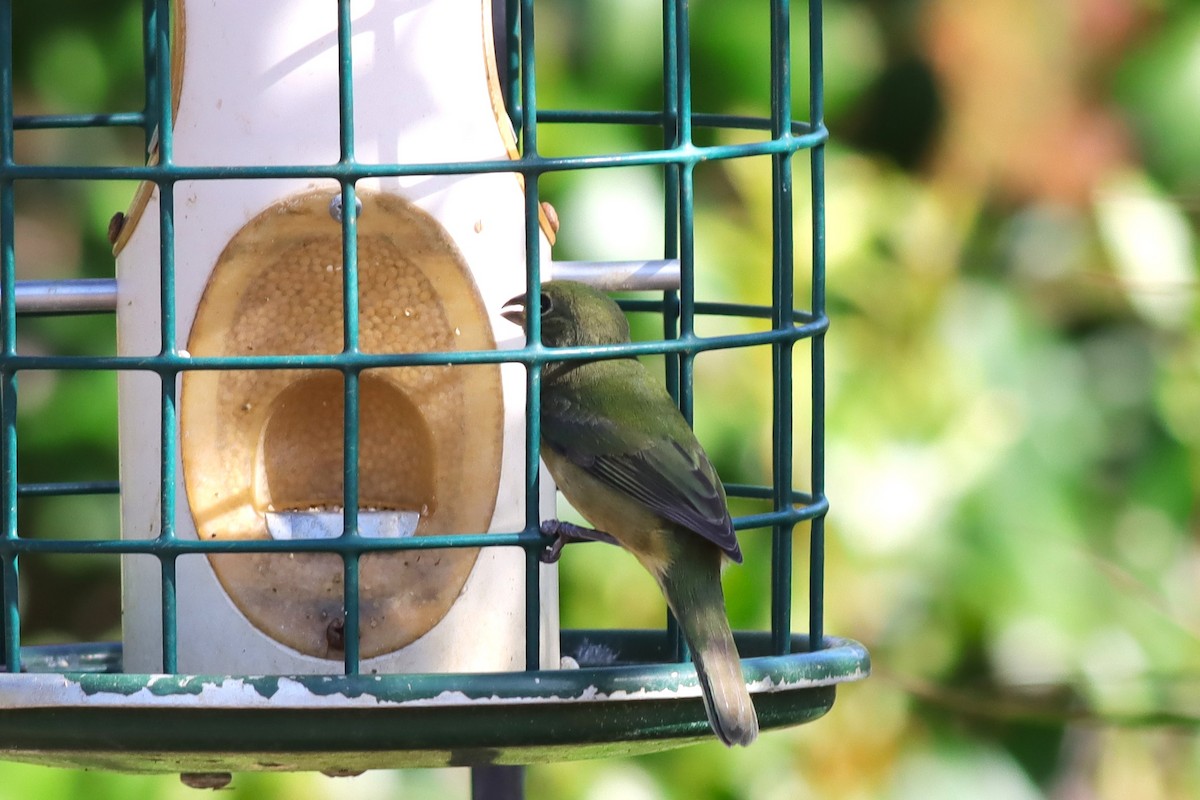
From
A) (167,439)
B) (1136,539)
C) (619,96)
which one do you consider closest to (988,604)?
(1136,539)

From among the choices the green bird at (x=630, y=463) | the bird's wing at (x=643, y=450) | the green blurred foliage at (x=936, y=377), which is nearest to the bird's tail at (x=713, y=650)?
the green bird at (x=630, y=463)

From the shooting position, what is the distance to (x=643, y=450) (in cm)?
347

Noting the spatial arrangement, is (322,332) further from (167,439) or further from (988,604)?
(988,604)

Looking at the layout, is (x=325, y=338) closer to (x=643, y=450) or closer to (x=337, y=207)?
(x=337, y=207)

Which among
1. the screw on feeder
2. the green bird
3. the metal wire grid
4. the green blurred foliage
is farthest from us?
the green blurred foliage

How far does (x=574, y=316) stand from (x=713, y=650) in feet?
2.68

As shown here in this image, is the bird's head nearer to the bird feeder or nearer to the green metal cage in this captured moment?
the bird feeder

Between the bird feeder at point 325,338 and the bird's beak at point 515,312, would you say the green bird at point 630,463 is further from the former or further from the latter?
the bird feeder at point 325,338

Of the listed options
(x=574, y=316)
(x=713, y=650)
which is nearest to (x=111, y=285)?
(x=574, y=316)

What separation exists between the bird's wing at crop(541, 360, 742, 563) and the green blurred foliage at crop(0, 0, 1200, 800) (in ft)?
4.09

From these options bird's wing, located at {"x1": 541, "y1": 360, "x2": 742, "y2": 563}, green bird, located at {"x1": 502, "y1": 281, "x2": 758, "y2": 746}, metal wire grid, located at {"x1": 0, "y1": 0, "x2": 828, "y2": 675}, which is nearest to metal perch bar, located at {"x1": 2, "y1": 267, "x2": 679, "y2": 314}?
metal wire grid, located at {"x1": 0, "y1": 0, "x2": 828, "y2": 675}

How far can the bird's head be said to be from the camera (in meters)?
3.61

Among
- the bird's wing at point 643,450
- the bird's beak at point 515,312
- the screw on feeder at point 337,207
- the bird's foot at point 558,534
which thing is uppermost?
the screw on feeder at point 337,207

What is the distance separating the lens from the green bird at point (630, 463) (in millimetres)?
3383
